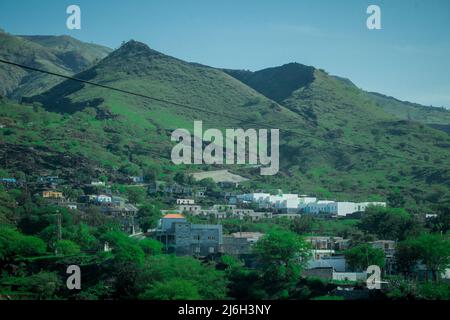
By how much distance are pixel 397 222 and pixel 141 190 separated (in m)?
28.7

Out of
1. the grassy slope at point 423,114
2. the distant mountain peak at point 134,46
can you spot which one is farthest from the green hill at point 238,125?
the grassy slope at point 423,114

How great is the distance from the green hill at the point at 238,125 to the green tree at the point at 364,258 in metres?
26.3

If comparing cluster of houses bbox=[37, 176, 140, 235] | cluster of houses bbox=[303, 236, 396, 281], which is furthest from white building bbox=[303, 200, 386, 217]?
cluster of houses bbox=[303, 236, 396, 281]

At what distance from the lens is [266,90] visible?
15638 cm

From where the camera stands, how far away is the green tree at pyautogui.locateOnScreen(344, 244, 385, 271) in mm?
40000

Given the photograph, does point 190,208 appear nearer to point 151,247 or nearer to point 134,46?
point 151,247

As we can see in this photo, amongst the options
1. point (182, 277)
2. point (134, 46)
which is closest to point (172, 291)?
point (182, 277)

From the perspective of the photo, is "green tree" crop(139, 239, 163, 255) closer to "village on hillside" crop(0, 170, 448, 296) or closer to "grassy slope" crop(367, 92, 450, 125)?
"village on hillside" crop(0, 170, 448, 296)

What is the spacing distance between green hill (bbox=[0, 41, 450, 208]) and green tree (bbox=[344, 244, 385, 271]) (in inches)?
1037

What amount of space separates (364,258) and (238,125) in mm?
76332

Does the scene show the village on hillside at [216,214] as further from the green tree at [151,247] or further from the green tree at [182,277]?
the green tree at [182,277]

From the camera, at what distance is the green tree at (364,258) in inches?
1575
